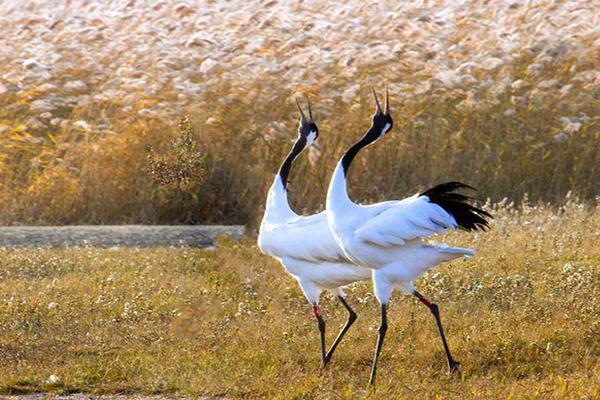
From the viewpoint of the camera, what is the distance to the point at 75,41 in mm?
15328

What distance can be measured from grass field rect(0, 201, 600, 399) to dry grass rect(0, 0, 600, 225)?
64.7 inches

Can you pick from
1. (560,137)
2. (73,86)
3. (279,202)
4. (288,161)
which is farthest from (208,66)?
(279,202)

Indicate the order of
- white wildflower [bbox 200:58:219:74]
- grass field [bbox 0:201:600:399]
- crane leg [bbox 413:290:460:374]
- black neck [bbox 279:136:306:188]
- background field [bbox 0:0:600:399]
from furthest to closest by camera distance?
white wildflower [bbox 200:58:219:74]
black neck [bbox 279:136:306:188]
background field [bbox 0:0:600:399]
crane leg [bbox 413:290:460:374]
grass field [bbox 0:201:600:399]

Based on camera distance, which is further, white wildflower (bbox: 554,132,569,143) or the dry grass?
white wildflower (bbox: 554,132,569,143)

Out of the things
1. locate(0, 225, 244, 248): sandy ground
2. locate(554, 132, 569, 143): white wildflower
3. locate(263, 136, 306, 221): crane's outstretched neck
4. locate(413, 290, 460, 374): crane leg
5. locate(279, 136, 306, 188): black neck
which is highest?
locate(279, 136, 306, 188): black neck

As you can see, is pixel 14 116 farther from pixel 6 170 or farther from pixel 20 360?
pixel 20 360

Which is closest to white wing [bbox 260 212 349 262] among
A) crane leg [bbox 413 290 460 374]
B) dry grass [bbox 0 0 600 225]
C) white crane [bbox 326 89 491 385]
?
white crane [bbox 326 89 491 385]

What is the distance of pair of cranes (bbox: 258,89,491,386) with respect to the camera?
6273 millimetres

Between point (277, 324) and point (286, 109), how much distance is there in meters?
5.64

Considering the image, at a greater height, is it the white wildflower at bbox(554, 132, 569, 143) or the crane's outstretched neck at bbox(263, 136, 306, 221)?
the crane's outstretched neck at bbox(263, 136, 306, 221)

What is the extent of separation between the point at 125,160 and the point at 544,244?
4.54 m

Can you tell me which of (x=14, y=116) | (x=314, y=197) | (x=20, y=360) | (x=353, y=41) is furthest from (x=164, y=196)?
(x=20, y=360)

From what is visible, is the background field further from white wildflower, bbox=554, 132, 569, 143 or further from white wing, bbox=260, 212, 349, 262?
white wing, bbox=260, 212, 349, 262

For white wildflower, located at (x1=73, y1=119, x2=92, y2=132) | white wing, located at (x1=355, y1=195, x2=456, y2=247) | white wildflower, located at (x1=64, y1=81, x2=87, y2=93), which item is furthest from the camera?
white wildflower, located at (x1=64, y1=81, x2=87, y2=93)
